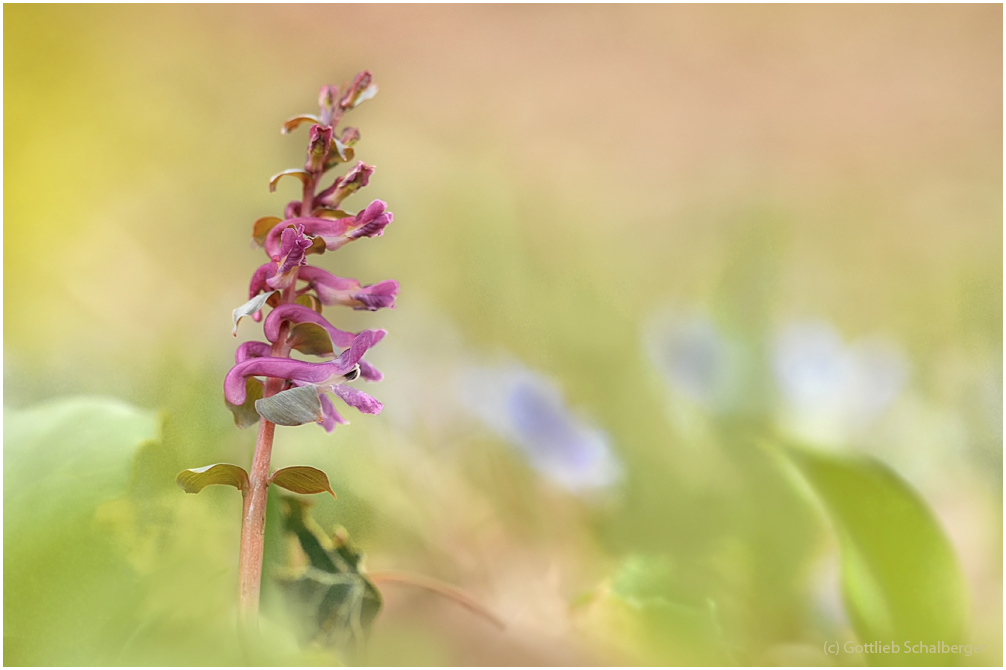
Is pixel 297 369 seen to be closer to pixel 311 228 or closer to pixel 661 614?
pixel 311 228

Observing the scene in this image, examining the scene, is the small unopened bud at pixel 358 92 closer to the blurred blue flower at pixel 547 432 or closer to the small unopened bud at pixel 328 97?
the small unopened bud at pixel 328 97

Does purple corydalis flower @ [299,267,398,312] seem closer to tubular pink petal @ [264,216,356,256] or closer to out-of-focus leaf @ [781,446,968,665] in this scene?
tubular pink petal @ [264,216,356,256]

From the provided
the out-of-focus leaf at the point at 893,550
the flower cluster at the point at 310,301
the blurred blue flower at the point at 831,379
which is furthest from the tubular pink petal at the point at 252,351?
the blurred blue flower at the point at 831,379

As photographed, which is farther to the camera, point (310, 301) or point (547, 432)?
point (547, 432)

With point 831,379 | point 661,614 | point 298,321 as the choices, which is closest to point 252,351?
point 298,321

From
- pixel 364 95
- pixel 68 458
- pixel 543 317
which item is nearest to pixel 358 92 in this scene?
pixel 364 95

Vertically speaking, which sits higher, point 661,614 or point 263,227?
point 263,227

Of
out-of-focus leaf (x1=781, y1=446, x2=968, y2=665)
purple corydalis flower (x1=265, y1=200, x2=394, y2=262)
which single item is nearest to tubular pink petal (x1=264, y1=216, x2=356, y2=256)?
purple corydalis flower (x1=265, y1=200, x2=394, y2=262)
